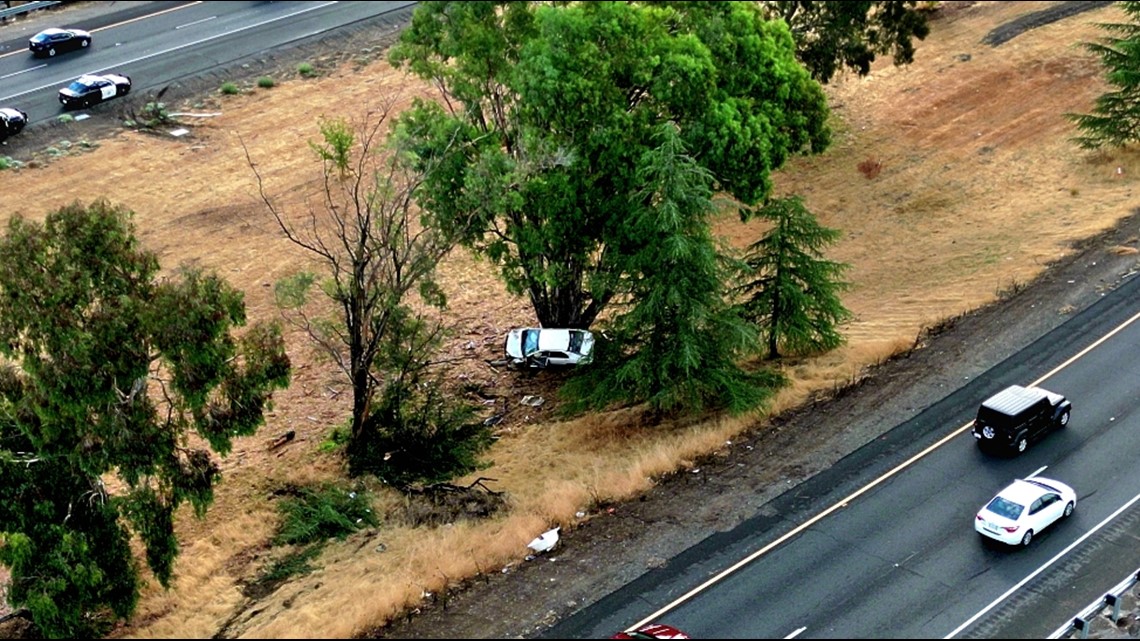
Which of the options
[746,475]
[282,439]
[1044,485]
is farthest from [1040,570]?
[282,439]

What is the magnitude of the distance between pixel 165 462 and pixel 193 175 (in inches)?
1172

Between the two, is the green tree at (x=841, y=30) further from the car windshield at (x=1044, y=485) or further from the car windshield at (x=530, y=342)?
the car windshield at (x=1044, y=485)

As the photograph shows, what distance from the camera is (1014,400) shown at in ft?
115

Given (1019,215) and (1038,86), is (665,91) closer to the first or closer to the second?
(1019,215)

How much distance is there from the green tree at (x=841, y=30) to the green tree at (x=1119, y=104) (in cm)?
845

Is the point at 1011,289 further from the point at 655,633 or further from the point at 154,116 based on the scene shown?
the point at 154,116

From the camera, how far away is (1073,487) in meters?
33.5

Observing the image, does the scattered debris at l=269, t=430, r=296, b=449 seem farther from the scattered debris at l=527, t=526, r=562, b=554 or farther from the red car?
the red car

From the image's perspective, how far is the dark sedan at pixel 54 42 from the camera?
64.1 metres

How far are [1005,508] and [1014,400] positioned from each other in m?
5.08

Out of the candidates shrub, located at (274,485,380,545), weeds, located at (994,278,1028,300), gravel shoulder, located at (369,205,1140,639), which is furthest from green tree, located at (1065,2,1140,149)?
shrub, located at (274,485,380,545)

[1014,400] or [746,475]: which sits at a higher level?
[1014,400]

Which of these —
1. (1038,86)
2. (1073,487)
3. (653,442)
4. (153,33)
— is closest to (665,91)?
(653,442)

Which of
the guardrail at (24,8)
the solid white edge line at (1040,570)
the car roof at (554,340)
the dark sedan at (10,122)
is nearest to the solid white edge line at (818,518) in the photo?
the solid white edge line at (1040,570)
